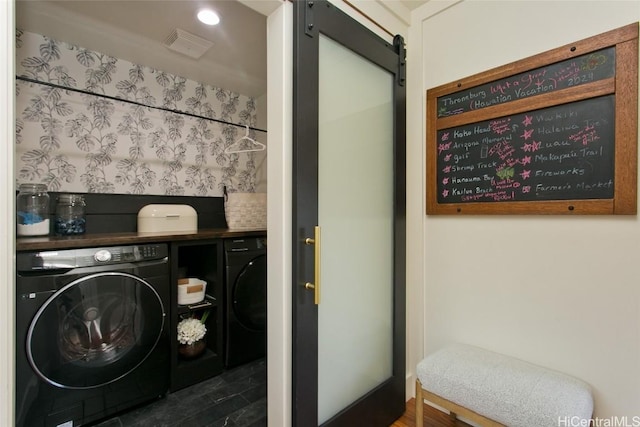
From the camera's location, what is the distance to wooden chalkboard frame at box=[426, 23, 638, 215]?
1.22 metres

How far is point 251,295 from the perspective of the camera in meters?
2.38

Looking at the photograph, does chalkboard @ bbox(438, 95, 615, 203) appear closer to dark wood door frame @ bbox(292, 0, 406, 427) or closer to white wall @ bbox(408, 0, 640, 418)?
white wall @ bbox(408, 0, 640, 418)

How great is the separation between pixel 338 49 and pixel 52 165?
213 cm

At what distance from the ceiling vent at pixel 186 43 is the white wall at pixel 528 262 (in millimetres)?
1501

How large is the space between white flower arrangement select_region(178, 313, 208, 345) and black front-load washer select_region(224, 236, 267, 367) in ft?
0.62

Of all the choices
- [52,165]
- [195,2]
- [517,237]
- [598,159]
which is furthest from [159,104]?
[598,159]

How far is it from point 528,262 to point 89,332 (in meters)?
2.40

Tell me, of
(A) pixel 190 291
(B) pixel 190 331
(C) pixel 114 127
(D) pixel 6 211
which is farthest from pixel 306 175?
(C) pixel 114 127

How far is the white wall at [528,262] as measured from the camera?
127cm

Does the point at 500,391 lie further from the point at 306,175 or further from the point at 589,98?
the point at 589,98

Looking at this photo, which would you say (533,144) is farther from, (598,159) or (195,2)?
(195,2)

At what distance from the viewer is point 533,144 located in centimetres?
147

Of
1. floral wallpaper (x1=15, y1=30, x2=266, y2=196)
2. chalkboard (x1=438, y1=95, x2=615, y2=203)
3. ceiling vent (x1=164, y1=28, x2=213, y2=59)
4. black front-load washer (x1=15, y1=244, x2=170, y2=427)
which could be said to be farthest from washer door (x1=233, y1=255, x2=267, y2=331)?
ceiling vent (x1=164, y1=28, x2=213, y2=59)

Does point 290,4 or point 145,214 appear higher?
point 290,4
